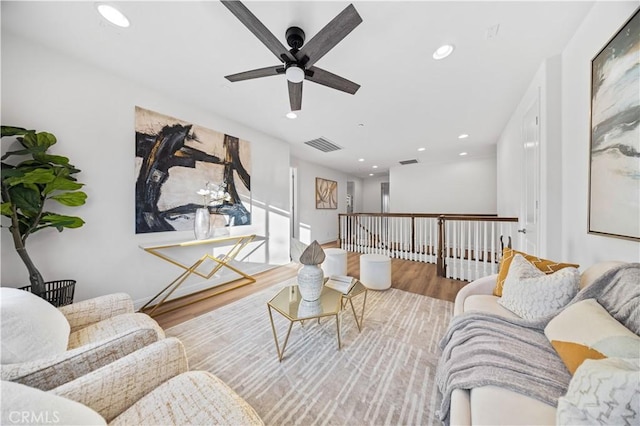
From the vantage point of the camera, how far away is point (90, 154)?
2021mm

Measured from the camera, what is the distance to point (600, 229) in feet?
4.48

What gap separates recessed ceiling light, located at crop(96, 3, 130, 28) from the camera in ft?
4.68

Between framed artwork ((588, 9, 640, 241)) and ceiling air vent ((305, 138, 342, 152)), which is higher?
ceiling air vent ((305, 138, 342, 152))

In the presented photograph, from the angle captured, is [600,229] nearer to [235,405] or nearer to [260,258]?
[235,405]

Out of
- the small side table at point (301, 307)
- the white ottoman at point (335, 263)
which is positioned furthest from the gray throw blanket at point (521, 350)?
the white ottoman at point (335, 263)

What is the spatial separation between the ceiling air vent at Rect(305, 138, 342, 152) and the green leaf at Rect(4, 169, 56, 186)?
3.41 meters

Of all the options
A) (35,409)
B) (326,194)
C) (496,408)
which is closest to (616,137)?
(496,408)

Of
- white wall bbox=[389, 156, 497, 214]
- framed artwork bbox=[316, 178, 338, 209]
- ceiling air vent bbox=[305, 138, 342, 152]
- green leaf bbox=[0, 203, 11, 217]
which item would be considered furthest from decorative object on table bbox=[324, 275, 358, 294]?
white wall bbox=[389, 156, 497, 214]

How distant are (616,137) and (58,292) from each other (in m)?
4.02

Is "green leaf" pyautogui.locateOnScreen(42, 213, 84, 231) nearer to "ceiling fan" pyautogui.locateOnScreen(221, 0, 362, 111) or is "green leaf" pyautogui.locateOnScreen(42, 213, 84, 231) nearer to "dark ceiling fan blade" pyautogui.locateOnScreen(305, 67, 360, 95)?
"ceiling fan" pyautogui.locateOnScreen(221, 0, 362, 111)

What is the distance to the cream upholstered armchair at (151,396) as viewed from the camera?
720mm

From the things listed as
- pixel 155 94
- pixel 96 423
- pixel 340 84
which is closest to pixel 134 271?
pixel 155 94

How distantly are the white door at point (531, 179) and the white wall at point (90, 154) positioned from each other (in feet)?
13.1

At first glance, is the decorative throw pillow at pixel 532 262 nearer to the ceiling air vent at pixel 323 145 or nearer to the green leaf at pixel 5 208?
the ceiling air vent at pixel 323 145
